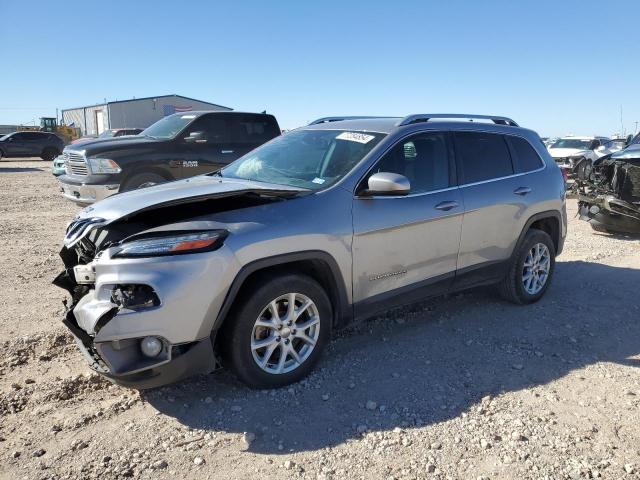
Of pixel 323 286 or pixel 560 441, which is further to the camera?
pixel 323 286

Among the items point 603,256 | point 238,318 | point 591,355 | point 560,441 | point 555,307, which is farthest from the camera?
point 603,256

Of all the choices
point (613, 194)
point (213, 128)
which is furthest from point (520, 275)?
point (213, 128)

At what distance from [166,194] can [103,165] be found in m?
5.49

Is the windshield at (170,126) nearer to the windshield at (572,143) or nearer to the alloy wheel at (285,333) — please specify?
the alloy wheel at (285,333)

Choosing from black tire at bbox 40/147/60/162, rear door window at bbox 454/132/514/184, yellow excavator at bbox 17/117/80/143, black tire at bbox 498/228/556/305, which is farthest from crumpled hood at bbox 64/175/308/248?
yellow excavator at bbox 17/117/80/143

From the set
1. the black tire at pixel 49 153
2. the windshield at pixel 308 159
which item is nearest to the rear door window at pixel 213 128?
the windshield at pixel 308 159

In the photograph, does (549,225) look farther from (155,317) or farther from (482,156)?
(155,317)

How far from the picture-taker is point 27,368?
3.82 meters

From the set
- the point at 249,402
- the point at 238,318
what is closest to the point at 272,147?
the point at 238,318

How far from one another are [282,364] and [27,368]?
1.92m

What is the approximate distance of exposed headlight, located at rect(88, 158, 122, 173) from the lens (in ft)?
27.4

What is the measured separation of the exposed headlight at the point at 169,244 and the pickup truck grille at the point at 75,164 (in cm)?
608

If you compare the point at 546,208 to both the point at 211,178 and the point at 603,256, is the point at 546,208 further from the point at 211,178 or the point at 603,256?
the point at 211,178

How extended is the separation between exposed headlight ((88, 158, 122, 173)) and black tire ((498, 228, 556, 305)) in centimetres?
624
